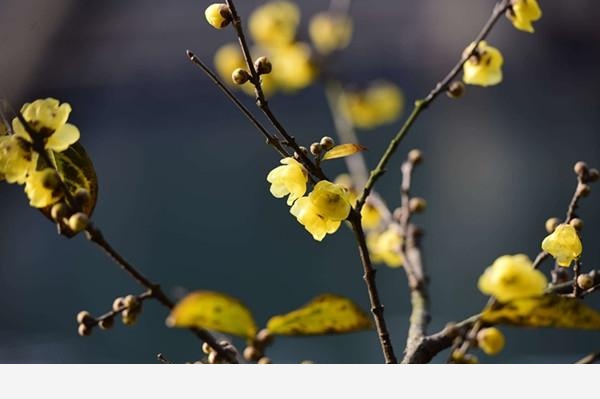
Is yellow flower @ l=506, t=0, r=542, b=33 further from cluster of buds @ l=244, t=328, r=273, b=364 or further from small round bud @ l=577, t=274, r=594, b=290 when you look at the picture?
cluster of buds @ l=244, t=328, r=273, b=364

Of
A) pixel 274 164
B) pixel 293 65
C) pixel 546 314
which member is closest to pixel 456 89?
pixel 546 314

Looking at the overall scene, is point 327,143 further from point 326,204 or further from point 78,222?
point 78,222

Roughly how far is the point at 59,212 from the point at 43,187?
0.07 feet

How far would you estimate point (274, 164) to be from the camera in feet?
5.36

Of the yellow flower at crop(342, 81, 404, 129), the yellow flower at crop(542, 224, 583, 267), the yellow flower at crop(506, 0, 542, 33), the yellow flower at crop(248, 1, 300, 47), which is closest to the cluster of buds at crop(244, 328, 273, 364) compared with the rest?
the yellow flower at crop(542, 224, 583, 267)

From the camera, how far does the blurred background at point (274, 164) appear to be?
4.70 ft

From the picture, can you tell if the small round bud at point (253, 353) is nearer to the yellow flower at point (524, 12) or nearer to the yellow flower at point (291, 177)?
the yellow flower at point (291, 177)

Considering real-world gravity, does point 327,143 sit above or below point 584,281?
above

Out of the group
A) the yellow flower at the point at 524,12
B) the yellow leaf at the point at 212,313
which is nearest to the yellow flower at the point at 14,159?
the yellow leaf at the point at 212,313

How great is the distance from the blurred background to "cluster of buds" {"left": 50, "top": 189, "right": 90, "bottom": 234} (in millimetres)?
938

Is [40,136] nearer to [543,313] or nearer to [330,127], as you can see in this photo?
[543,313]
